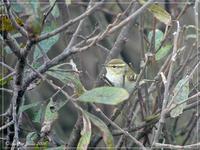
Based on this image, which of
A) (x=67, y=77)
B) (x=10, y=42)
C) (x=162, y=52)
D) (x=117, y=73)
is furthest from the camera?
(x=162, y=52)

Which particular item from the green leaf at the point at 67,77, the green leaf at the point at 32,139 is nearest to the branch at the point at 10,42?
the green leaf at the point at 67,77

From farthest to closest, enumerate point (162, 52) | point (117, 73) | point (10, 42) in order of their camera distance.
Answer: point (162, 52) < point (117, 73) < point (10, 42)

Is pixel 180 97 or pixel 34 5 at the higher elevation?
pixel 34 5

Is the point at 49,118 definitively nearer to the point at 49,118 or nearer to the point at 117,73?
the point at 49,118

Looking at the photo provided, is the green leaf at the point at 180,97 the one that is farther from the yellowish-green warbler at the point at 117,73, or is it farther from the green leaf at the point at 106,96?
the green leaf at the point at 106,96

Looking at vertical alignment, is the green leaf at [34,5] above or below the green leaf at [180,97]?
above

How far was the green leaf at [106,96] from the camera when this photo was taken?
1015mm

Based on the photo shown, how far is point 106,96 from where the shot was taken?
1.05 meters

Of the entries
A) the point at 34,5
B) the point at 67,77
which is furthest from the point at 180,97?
the point at 34,5

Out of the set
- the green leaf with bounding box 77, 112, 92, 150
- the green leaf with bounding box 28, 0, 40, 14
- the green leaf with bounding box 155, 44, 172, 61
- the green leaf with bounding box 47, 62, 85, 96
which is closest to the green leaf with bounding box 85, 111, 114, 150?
the green leaf with bounding box 77, 112, 92, 150

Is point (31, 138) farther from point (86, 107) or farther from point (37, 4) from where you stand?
point (37, 4)

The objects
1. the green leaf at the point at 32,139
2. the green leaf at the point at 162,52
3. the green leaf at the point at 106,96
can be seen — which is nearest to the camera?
the green leaf at the point at 106,96

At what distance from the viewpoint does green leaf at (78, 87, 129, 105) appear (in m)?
1.01

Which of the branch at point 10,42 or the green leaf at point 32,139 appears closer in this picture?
the branch at point 10,42
